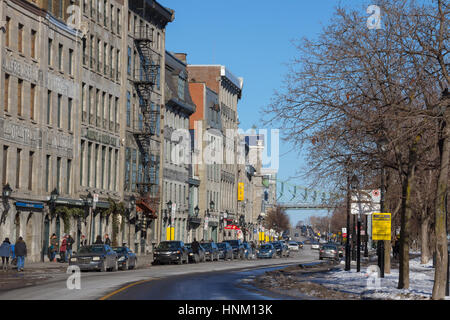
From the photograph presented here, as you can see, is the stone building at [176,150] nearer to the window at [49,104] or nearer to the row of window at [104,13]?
the row of window at [104,13]

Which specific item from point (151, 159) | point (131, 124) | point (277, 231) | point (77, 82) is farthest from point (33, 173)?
point (277, 231)

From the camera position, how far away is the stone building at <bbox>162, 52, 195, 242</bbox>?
8488 cm

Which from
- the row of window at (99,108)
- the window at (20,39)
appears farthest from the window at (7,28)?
the row of window at (99,108)

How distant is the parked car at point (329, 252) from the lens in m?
75.6

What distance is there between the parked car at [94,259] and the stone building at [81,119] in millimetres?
7142

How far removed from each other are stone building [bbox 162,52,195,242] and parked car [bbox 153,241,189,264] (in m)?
21.3

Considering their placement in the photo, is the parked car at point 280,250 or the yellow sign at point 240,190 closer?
the parked car at point 280,250

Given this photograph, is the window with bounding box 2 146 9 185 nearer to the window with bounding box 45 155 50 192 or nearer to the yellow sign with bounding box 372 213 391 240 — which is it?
the window with bounding box 45 155 50 192

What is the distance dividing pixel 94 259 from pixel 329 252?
36011 millimetres

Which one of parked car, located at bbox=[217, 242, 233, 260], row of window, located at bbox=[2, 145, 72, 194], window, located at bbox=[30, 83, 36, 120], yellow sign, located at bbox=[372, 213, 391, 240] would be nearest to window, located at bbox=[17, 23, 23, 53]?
window, located at bbox=[30, 83, 36, 120]

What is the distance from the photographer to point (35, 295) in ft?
82.1

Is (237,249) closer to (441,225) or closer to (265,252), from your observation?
(265,252)

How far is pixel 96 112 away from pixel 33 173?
1255 centimetres
